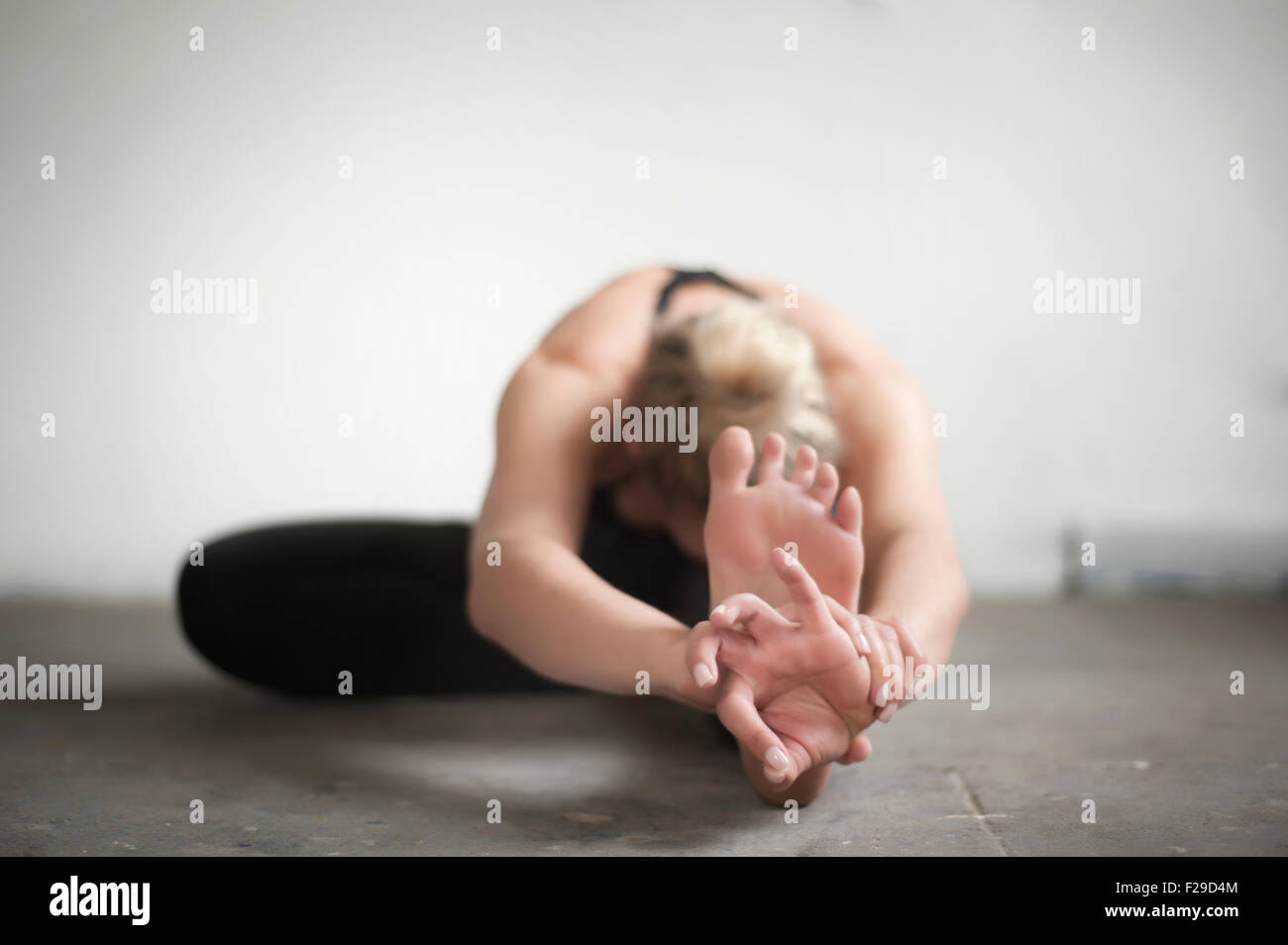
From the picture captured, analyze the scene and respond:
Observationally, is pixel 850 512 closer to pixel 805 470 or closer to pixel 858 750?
pixel 805 470

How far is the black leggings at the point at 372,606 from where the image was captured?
137cm

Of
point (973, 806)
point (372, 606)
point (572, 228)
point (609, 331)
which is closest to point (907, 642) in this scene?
point (973, 806)

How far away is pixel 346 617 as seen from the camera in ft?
4.55

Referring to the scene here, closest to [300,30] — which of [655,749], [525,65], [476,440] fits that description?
[525,65]

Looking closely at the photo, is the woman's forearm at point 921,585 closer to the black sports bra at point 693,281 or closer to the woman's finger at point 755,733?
the woman's finger at point 755,733

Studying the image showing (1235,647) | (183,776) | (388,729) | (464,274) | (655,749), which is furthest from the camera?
(464,274)

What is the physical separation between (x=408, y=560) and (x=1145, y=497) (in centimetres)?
237

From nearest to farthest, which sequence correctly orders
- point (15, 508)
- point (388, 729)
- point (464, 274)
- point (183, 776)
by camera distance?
1. point (183, 776)
2. point (388, 729)
3. point (15, 508)
4. point (464, 274)

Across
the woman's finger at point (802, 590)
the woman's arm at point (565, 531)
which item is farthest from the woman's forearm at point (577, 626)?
the woman's finger at point (802, 590)

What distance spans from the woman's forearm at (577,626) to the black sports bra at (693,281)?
0.40 m

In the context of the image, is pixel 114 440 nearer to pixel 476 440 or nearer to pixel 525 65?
pixel 476 440

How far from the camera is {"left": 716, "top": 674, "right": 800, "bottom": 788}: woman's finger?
0.76 meters

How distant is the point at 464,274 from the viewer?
9.94 ft

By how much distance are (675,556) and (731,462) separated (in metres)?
0.50
